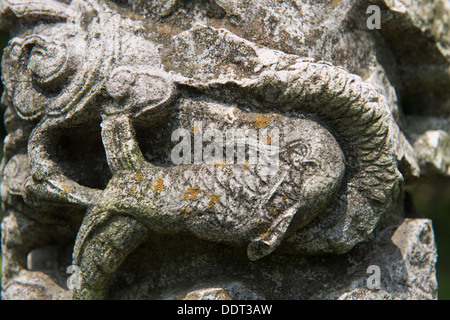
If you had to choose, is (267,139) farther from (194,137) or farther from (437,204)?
(437,204)

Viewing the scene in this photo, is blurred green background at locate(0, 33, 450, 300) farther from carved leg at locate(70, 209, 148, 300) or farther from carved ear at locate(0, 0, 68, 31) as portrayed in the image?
carved leg at locate(70, 209, 148, 300)

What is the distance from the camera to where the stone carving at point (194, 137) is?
64.7 inches

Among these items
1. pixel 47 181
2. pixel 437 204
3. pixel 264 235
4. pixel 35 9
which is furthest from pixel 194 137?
pixel 437 204

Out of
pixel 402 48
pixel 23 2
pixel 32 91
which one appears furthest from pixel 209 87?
pixel 402 48

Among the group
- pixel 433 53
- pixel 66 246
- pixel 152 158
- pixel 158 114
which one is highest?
pixel 433 53

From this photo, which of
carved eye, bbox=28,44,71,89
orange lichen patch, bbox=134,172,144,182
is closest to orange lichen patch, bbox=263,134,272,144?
orange lichen patch, bbox=134,172,144,182

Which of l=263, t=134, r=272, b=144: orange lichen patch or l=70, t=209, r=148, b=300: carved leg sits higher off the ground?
l=263, t=134, r=272, b=144: orange lichen patch

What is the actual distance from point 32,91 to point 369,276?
4.01ft

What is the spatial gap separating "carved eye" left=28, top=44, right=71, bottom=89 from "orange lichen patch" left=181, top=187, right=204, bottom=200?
0.54 m

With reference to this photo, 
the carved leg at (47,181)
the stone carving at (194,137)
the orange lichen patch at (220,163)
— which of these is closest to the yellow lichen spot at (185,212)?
the stone carving at (194,137)

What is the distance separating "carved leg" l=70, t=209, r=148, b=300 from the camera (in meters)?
Answer: 1.72

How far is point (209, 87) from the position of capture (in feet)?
5.62

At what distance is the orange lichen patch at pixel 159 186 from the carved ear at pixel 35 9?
0.67 m

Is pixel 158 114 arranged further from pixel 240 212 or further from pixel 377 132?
pixel 377 132
